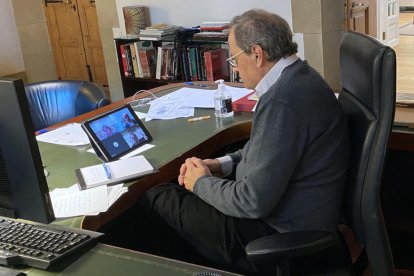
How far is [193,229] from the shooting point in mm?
1726

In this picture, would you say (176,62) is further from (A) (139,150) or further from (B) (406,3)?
(B) (406,3)

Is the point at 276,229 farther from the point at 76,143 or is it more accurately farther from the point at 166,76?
the point at 166,76

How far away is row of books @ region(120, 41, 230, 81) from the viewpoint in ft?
13.7

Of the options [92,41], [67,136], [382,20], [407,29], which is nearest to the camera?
[67,136]

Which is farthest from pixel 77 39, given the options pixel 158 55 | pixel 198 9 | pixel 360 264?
pixel 360 264

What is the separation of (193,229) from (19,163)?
69 cm

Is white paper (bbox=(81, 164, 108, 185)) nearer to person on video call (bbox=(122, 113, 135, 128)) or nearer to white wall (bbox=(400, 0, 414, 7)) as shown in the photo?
person on video call (bbox=(122, 113, 135, 128))

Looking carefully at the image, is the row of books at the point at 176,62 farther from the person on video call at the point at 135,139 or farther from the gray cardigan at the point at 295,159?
the gray cardigan at the point at 295,159

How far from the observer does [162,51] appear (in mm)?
4410

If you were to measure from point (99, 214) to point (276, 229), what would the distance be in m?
0.54

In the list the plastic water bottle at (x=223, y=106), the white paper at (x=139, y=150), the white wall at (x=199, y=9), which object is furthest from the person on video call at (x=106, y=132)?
the white wall at (x=199, y=9)

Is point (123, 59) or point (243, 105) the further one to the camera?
point (123, 59)

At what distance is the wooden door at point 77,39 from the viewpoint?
237 inches

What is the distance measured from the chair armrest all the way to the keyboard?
1.37 ft
